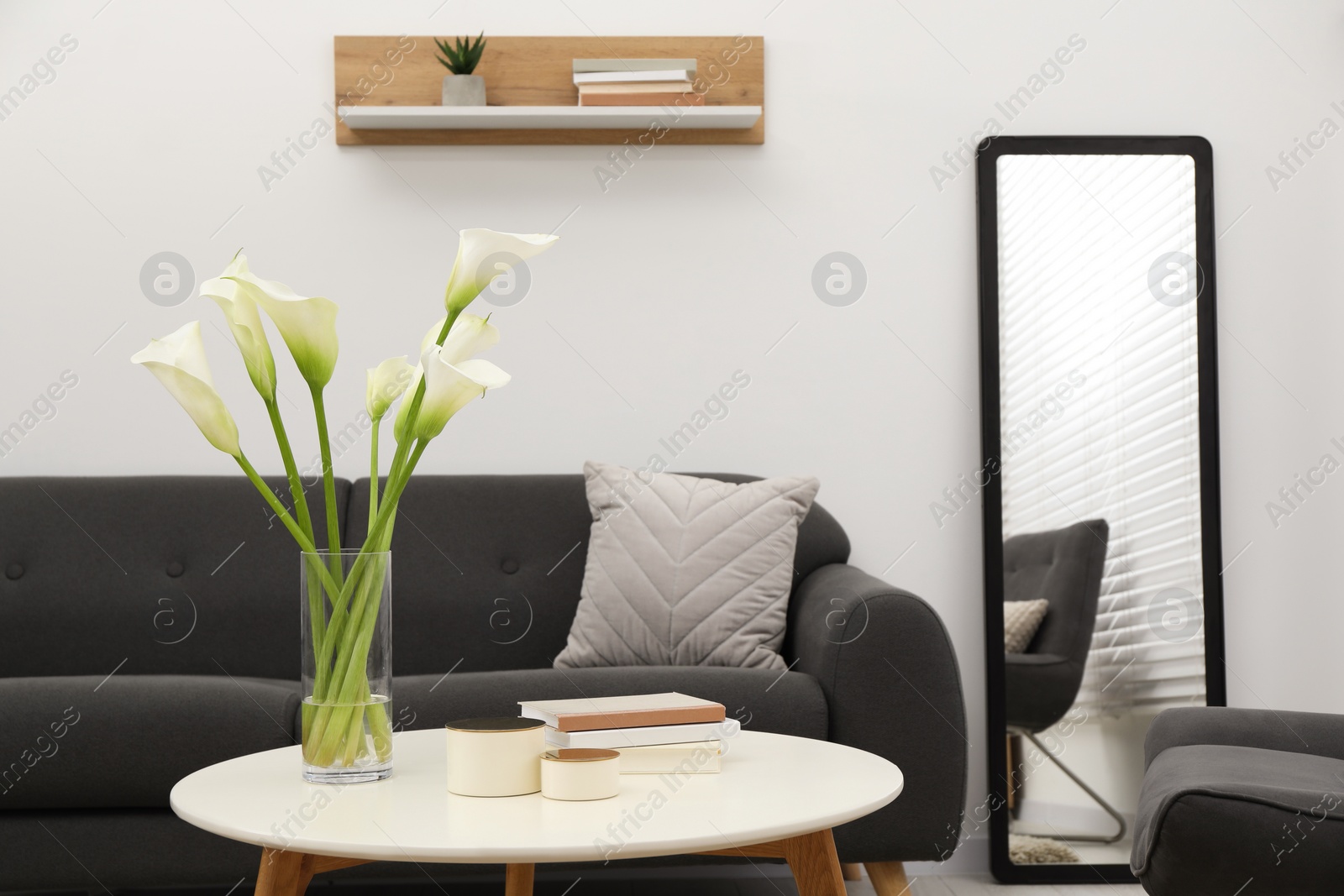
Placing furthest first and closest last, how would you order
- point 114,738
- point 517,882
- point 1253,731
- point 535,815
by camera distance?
point 114,738, point 1253,731, point 517,882, point 535,815

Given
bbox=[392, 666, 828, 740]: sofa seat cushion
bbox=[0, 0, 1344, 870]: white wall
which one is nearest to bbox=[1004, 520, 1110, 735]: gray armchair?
bbox=[0, 0, 1344, 870]: white wall

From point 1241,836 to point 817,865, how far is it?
0.49 m

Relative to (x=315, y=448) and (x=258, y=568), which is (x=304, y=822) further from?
(x=315, y=448)

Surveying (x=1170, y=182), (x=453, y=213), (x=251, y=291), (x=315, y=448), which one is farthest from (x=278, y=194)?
(x=1170, y=182)

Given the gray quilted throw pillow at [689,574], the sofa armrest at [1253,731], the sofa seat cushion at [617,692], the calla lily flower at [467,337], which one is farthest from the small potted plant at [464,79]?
the sofa armrest at [1253,731]

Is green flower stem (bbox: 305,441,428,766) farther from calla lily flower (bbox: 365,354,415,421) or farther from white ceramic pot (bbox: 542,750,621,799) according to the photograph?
white ceramic pot (bbox: 542,750,621,799)

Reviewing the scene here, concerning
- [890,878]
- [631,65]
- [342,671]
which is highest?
[631,65]

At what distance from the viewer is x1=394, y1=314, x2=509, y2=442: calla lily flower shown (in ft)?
3.67

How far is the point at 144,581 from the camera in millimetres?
2318

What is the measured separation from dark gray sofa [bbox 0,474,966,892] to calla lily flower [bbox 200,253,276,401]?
2.83ft

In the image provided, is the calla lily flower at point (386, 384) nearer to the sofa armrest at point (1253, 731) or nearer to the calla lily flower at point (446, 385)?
the calla lily flower at point (446, 385)

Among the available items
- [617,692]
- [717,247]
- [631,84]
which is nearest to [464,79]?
[631,84]

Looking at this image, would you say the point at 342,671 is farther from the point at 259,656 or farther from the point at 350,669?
the point at 259,656

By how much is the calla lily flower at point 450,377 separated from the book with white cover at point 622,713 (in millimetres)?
331
